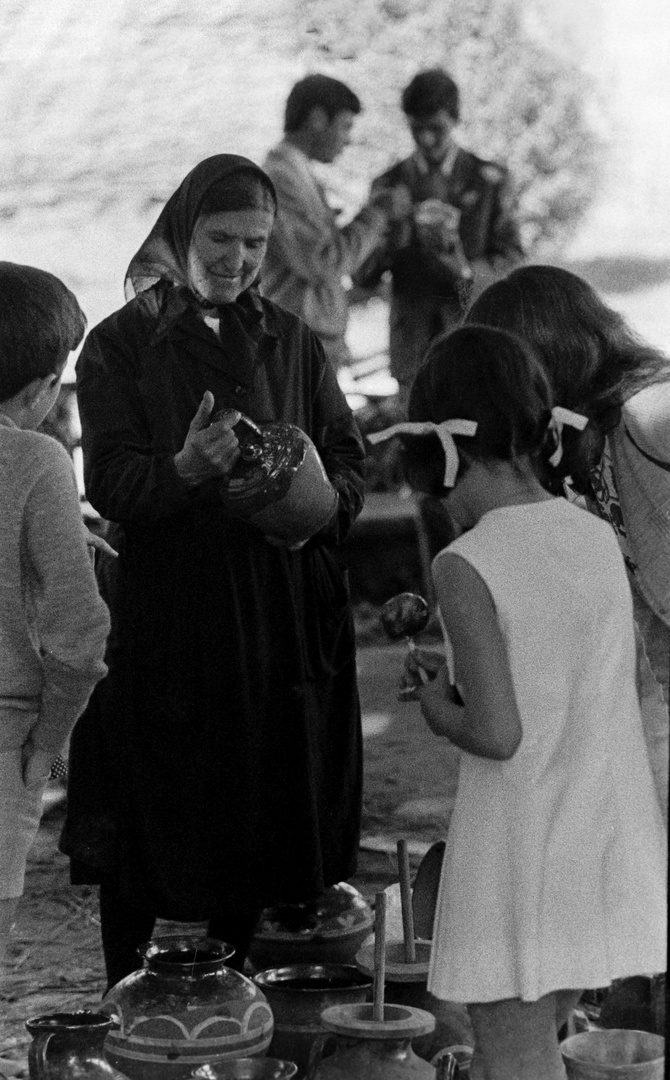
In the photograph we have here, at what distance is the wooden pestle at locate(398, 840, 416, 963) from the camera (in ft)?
10.8

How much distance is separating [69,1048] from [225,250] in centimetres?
170

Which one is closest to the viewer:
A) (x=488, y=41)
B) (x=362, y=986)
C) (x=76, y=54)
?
(x=362, y=986)

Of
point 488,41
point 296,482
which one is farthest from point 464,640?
point 488,41

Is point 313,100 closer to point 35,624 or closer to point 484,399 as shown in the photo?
point 35,624

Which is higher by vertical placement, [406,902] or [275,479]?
[275,479]

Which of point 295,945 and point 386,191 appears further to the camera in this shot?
point 386,191

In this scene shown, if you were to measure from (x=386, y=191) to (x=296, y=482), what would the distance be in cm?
373

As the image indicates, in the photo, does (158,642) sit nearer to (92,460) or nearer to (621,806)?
(92,460)

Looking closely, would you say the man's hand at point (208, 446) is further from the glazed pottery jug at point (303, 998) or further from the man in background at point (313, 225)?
the man in background at point (313, 225)

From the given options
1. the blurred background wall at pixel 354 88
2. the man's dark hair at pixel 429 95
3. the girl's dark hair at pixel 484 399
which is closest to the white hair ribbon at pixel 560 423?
the girl's dark hair at pixel 484 399

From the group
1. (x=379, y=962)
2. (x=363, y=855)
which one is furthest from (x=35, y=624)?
(x=363, y=855)

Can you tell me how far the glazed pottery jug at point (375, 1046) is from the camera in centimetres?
310

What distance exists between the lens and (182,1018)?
3.33 metres

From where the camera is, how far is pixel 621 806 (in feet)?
8.89
